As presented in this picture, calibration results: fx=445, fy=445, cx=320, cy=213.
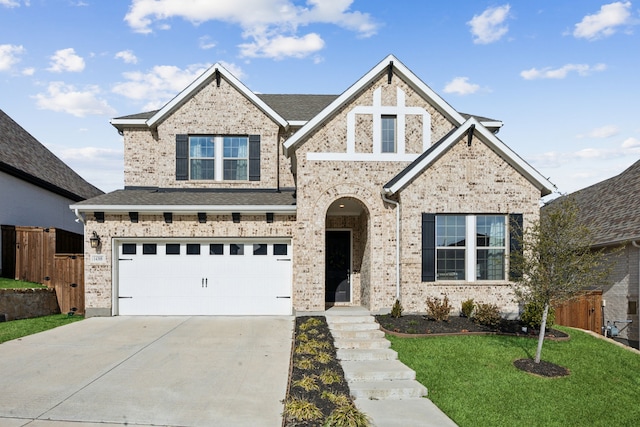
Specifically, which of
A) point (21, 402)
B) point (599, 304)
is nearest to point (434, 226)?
point (599, 304)

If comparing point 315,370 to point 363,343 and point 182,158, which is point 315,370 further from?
point 182,158

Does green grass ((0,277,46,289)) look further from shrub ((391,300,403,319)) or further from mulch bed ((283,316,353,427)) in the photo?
shrub ((391,300,403,319))

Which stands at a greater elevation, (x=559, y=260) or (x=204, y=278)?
(x=559, y=260)

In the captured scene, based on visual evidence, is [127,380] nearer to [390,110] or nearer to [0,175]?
[390,110]

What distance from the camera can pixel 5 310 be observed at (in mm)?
12898

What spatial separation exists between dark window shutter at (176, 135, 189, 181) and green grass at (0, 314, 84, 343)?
5575 millimetres

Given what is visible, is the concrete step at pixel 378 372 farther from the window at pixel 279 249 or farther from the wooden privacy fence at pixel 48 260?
the wooden privacy fence at pixel 48 260

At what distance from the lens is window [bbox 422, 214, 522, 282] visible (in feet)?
41.7

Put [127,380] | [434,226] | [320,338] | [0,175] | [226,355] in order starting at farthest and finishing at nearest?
[0,175] → [434,226] → [320,338] → [226,355] → [127,380]

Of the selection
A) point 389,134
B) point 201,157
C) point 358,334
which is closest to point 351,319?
point 358,334

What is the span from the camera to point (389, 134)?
Answer: 45.4 feet

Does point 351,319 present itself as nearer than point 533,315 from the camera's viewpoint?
No

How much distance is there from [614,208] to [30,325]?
66.5 feet

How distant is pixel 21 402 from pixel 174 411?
2338mm
